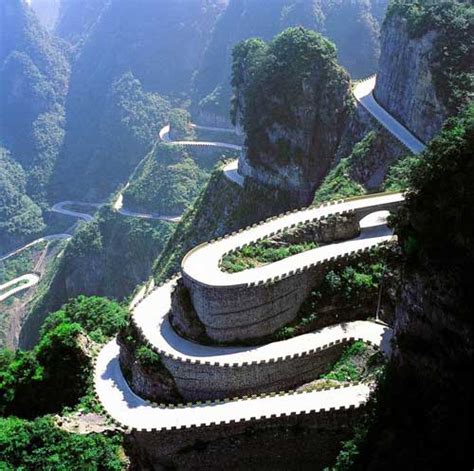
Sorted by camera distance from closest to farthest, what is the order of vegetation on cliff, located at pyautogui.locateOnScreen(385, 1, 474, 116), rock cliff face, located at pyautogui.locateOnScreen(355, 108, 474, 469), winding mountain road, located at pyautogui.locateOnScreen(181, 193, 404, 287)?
rock cliff face, located at pyautogui.locateOnScreen(355, 108, 474, 469) < winding mountain road, located at pyautogui.locateOnScreen(181, 193, 404, 287) < vegetation on cliff, located at pyautogui.locateOnScreen(385, 1, 474, 116)

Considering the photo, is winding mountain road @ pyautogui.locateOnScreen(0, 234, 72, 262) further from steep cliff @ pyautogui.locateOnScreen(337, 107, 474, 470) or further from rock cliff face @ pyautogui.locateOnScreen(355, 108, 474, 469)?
rock cliff face @ pyautogui.locateOnScreen(355, 108, 474, 469)

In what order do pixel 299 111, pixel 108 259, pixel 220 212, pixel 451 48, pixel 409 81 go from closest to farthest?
1. pixel 451 48
2. pixel 409 81
3. pixel 299 111
4. pixel 220 212
5. pixel 108 259

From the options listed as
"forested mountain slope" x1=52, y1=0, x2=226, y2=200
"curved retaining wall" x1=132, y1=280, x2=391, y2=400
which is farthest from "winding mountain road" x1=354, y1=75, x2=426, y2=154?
"forested mountain slope" x1=52, y1=0, x2=226, y2=200

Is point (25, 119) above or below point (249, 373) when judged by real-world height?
below

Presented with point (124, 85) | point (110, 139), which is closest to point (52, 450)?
point (110, 139)

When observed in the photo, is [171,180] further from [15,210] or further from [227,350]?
[227,350]

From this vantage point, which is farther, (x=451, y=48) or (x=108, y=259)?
(x=108, y=259)

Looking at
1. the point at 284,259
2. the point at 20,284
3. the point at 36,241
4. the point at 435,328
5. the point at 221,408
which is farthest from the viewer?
the point at 36,241
